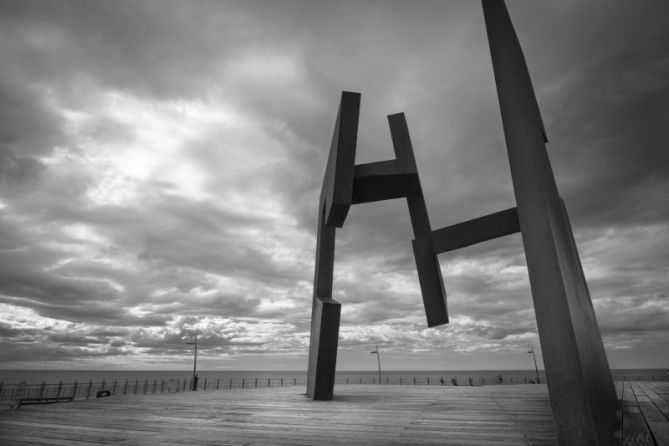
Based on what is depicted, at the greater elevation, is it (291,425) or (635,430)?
(635,430)

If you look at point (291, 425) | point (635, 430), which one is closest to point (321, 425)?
point (291, 425)

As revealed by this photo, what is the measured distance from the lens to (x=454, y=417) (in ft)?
23.1

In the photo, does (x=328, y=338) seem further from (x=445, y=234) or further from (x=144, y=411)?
(x=445, y=234)

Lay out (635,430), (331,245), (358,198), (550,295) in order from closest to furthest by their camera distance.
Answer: (550,295)
(635,430)
(358,198)
(331,245)

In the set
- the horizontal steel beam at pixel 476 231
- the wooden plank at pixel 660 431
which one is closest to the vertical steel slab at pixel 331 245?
the horizontal steel beam at pixel 476 231

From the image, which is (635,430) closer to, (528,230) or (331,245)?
(528,230)

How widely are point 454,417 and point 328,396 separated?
5.10m

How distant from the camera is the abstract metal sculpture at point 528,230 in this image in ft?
13.5

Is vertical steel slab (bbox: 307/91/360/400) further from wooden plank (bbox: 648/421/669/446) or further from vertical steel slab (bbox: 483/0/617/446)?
wooden plank (bbox: 648/421/669/446)

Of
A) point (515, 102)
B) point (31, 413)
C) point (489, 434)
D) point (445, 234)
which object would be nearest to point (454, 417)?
point (489, 434)

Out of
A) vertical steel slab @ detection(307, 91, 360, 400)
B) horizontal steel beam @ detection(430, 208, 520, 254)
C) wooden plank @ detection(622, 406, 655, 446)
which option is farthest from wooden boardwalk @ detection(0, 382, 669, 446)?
horizontal steel beam @ detection(430, 208, 520, 254)

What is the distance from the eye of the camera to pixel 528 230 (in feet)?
15.7

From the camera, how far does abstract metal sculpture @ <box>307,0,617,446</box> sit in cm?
412

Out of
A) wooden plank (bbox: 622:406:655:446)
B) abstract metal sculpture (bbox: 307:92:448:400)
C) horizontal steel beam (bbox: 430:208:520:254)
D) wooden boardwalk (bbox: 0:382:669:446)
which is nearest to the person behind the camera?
wooden plank (bbox: 622:406:655:446)
